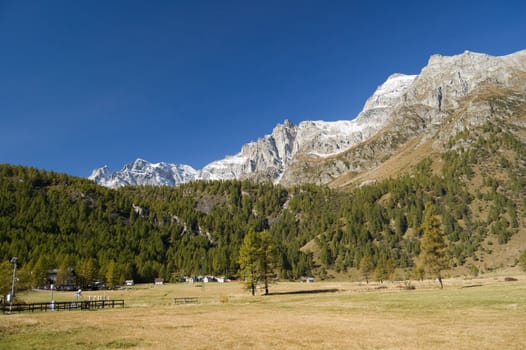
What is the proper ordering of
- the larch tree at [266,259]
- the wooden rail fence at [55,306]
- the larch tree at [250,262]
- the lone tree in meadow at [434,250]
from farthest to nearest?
the larch tree at [266,259] < the larch tree at [250,262] < the lone tree in meadow at [434,250] < the wooden rail fence at [55,306]

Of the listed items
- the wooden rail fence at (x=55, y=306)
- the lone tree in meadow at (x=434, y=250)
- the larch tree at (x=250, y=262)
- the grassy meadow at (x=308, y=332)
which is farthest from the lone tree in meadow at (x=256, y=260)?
the grassy meadow at (x=308, y=332)

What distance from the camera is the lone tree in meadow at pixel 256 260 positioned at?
9681cm

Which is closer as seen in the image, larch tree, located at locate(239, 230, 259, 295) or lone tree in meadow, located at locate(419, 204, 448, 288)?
lone tree in meadow, located at locate(419, 204, 448, 288)

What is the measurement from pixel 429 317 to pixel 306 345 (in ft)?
62.9

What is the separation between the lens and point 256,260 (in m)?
98.8

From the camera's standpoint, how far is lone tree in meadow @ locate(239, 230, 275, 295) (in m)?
96.8

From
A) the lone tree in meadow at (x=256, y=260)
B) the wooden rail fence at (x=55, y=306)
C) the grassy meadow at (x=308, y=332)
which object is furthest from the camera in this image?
the lone tree in meadow at (x=256, y=260)

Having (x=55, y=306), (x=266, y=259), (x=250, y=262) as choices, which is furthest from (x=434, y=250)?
(x=55, y=306)

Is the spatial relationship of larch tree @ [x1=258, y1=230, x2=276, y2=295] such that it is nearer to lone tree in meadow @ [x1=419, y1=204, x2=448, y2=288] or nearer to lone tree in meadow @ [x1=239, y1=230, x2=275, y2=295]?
lone tree in meadow @ [x1=239, y1=230, x2=275, y2=295]

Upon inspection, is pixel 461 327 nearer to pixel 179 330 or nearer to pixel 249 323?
pixel 249 323

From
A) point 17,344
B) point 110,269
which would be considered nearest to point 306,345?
point 17,344

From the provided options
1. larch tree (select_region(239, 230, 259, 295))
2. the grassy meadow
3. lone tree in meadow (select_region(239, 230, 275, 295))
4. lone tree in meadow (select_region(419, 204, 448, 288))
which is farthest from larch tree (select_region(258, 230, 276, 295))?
the grassy meadow

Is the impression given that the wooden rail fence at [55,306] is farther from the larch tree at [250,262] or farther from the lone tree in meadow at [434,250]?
the lone tree in meadow at [434,250]

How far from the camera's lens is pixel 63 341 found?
29828mm
